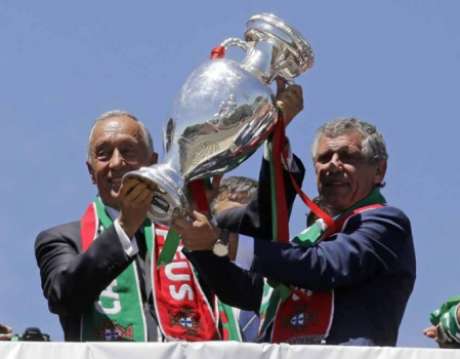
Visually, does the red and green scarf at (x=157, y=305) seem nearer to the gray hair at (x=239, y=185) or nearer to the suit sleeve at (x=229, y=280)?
the suit sleeve at (x=229, y=280)

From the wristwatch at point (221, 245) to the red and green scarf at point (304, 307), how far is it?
237 millimetres

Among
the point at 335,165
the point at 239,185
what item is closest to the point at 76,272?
the point at 335,165

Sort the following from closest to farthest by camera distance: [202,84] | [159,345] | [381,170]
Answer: [159,345], [202,84], [381,170]

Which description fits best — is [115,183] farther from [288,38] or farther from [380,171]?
[380,171]

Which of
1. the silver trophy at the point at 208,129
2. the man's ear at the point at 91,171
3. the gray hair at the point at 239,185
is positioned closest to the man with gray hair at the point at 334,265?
the silver trophy at the point at 208,129

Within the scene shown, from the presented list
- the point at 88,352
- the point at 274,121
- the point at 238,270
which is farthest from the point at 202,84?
the point at 88,352

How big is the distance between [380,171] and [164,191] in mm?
1124

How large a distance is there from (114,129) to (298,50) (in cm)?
92

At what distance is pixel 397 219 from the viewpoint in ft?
23.8

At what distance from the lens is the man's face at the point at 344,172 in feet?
24.4

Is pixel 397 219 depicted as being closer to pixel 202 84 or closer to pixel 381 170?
pixel 381 170

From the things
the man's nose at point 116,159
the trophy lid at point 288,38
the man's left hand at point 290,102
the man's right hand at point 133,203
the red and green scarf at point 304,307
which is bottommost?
the red and green scarf at point 304,307

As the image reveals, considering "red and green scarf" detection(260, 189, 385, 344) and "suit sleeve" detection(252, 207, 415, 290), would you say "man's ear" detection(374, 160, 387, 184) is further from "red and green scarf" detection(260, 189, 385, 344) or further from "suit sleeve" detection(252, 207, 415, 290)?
"suit sleeve" detection(252, 207, 415, 290)

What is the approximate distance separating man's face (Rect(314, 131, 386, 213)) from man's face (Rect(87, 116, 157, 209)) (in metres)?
0.76
